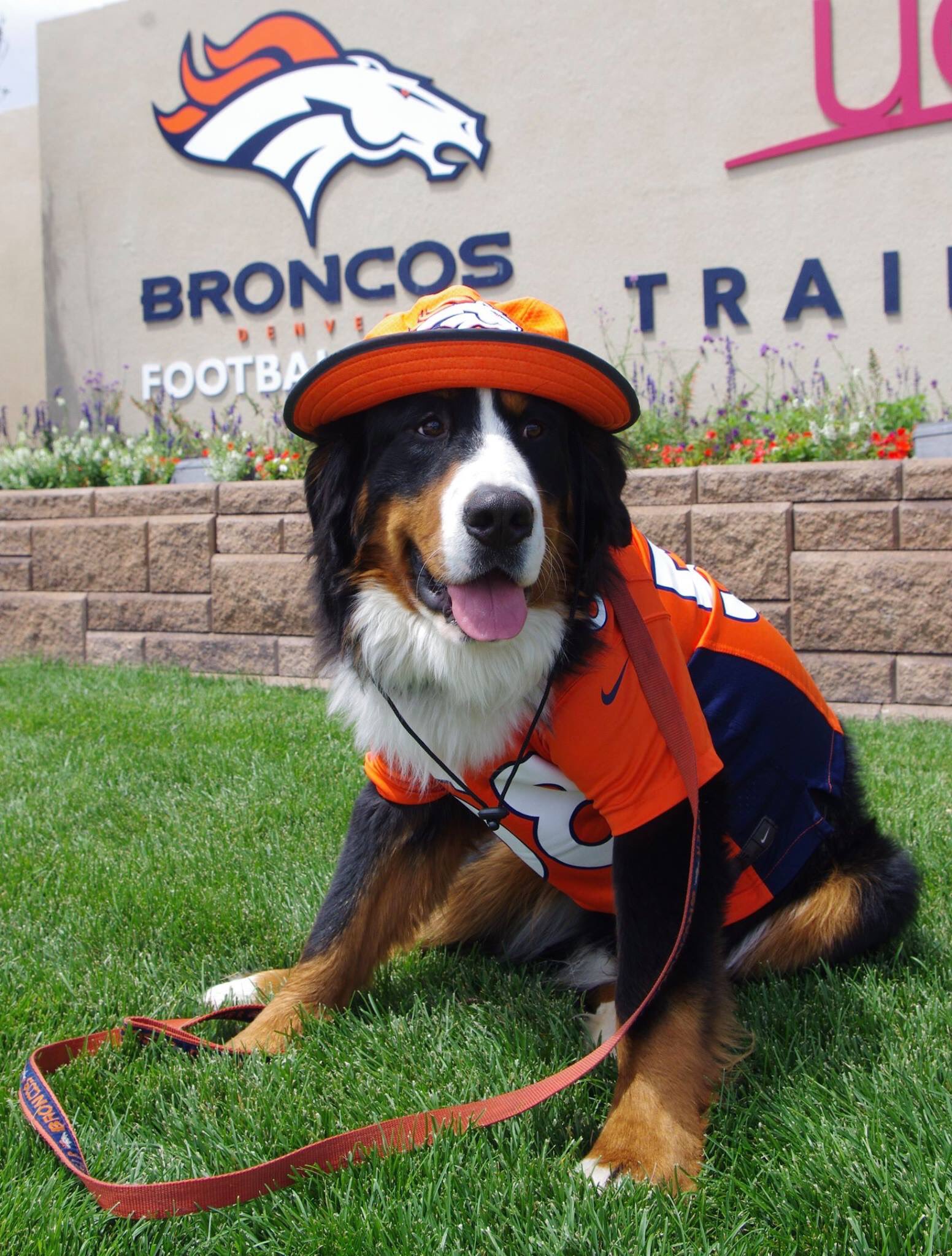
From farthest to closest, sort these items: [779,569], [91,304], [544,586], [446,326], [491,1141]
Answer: [91,304]
[779,569]
[544,586]
[446,326]
[491,1141]

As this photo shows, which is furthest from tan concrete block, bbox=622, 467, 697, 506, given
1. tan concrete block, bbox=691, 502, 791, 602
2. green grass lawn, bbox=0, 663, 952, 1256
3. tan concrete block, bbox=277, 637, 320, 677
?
green grass lawn, bbox=0, 663, 952, 1256

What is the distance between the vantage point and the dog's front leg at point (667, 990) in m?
1.96

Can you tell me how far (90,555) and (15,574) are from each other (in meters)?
0.75

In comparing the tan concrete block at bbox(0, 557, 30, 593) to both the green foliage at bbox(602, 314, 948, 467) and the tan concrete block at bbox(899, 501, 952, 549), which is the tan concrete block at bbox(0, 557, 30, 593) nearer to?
the green foliage at bbox(602, 314, 948, 467)

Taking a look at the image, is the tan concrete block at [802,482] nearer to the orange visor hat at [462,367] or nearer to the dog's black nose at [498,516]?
the orange visor hat at [462,367]

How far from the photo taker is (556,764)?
7.13 feet

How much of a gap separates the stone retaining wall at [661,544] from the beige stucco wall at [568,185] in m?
2.59

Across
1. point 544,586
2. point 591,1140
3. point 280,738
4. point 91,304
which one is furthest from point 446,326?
point 91,304

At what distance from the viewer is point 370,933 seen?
2.51 meters

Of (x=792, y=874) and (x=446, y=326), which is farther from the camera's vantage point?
(x=792, y=874)

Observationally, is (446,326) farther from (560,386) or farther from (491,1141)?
(491,1141)

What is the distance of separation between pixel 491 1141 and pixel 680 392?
21.6 feet

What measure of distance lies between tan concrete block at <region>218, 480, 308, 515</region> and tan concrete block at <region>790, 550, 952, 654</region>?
291 cm

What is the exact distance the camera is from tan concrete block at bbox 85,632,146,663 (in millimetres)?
7012
